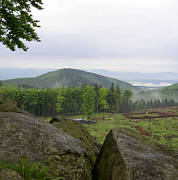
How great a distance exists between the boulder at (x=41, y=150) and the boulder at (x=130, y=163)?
0.92 meters

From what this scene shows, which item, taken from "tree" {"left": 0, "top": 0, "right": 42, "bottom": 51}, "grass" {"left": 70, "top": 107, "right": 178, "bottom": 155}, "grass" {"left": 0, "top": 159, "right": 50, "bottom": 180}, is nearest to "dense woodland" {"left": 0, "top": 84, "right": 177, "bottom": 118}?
"grass" {"left": 70, "top": 107, "right": 178, "bottom": 155}

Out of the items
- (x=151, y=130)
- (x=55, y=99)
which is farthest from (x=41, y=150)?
(x=55, y=99)

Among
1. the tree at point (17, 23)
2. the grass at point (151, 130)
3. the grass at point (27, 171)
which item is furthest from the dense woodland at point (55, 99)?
the grass at point (27, 171)

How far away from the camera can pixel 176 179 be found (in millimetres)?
5469

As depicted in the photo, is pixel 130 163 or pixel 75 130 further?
pixel 75 130

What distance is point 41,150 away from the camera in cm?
571

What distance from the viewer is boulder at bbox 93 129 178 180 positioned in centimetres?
541

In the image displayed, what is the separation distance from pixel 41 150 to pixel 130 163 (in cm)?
335

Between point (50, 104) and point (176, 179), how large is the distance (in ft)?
294

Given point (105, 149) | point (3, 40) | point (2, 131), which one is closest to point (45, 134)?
point (2, 131)

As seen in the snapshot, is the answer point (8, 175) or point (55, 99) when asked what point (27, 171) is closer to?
point (8, 175)

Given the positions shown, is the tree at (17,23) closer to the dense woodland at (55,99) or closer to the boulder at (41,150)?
the boulder at (41,150)

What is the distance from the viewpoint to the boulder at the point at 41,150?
5172mm

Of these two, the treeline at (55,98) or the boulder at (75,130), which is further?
the treeline at (55,98)
